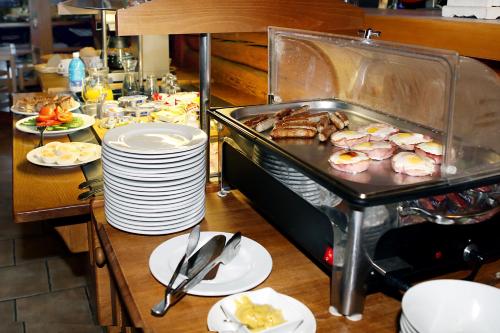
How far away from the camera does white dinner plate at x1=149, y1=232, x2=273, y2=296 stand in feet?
3.08

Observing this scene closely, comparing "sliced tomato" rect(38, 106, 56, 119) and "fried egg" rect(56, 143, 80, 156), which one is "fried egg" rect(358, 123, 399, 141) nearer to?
"fried egg" rect(56, 143, 80, 156)

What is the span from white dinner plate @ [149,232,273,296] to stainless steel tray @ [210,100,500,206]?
20 cm

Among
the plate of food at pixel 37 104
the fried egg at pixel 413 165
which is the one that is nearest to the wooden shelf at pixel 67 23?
the plate of food at pixel 37 104

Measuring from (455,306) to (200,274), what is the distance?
0.41 m

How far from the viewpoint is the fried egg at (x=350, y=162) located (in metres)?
0.95

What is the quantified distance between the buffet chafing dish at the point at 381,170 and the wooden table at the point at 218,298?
3cm

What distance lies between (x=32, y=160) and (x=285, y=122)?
937 mm

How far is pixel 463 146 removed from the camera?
92 cm

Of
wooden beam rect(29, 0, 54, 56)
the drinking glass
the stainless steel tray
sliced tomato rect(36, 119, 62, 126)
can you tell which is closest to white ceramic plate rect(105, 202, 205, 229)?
the stainless steel tray

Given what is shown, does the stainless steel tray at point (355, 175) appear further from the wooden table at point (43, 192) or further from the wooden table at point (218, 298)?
the wooden table at point (43, 192)

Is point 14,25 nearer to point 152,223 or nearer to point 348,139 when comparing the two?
point 152,223

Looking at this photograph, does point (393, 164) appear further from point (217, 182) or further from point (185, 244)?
point (217, 182)

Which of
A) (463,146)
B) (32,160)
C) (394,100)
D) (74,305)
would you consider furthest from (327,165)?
(74,305)

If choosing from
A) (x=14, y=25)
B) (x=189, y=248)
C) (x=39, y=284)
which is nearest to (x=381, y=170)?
(x=189, y=248)
